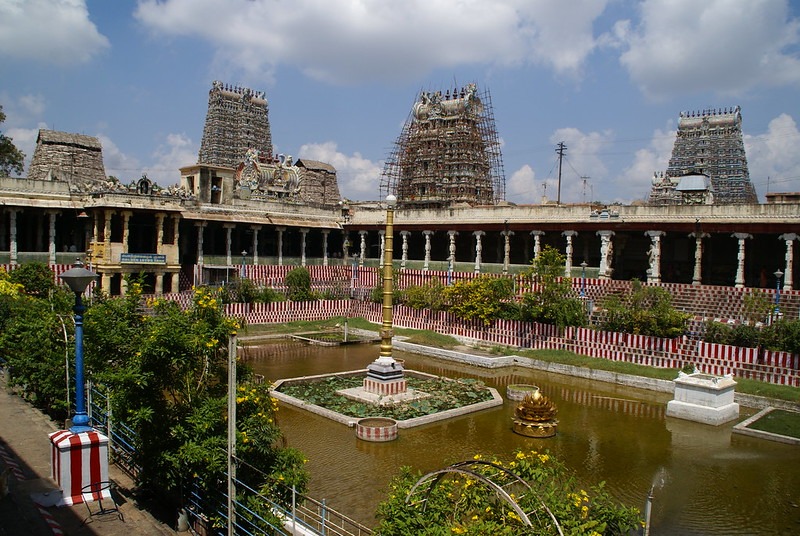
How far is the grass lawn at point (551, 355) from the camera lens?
1845cm

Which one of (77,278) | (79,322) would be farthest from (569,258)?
(77,278)

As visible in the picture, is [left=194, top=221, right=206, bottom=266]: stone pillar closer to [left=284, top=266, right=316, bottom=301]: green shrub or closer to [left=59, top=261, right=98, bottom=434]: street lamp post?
[left=284, top=266, right=316, bottom=301]: green shrub

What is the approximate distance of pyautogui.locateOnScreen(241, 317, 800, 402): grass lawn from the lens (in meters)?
18.5

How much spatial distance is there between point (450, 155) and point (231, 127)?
20.2 metres

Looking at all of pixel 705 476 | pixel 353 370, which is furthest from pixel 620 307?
pixel 705 476

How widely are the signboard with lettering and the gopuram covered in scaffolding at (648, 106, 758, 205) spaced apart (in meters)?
40.0

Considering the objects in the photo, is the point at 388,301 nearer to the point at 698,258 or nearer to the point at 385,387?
the point at 385,387

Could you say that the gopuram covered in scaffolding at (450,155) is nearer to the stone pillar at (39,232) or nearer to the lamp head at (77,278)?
the stone pillar at (39,232)

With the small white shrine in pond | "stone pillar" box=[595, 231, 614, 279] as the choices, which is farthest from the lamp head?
"stone pillar" box=[595, 231, 614, 279]

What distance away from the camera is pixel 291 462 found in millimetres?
8180

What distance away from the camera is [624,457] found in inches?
540

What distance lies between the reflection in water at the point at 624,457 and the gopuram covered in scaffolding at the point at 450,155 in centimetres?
3186

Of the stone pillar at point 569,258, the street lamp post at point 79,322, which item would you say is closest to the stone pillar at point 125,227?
the stone pillar at point 569,258

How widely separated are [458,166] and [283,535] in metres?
44.6
